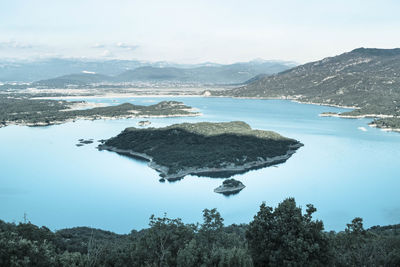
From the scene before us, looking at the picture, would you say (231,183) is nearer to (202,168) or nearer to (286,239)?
(202,168)

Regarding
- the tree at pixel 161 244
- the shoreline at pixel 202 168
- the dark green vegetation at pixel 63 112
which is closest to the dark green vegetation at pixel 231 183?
the shoreline at pixel 202 168

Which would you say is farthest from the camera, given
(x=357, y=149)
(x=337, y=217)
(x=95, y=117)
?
(x=95, y=117)

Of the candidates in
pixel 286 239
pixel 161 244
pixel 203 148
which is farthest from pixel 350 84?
pixel 161 244

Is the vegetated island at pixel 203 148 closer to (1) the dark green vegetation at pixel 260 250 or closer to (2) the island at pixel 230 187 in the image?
(2) the island at pixel 230 187

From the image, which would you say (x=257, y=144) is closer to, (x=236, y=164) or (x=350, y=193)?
(x=236, y=164)

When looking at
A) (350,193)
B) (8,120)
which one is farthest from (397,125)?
(8,120)

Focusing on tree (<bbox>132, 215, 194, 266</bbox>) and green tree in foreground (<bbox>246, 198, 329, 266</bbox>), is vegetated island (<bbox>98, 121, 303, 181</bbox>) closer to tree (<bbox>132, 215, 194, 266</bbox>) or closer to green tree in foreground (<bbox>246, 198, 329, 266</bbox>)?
tree (<bbox>132, 215, 194, 266</bbox>)

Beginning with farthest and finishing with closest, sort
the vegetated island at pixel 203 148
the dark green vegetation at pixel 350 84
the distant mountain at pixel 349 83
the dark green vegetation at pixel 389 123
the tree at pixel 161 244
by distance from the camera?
the distant mountain at pixel 349 83 → the dark green vegetation at pixel 350 84 → the dark green vegetation at pixel 389 123 → the vegetated island at pixel 203 148 → the tree at pixel 161 244
